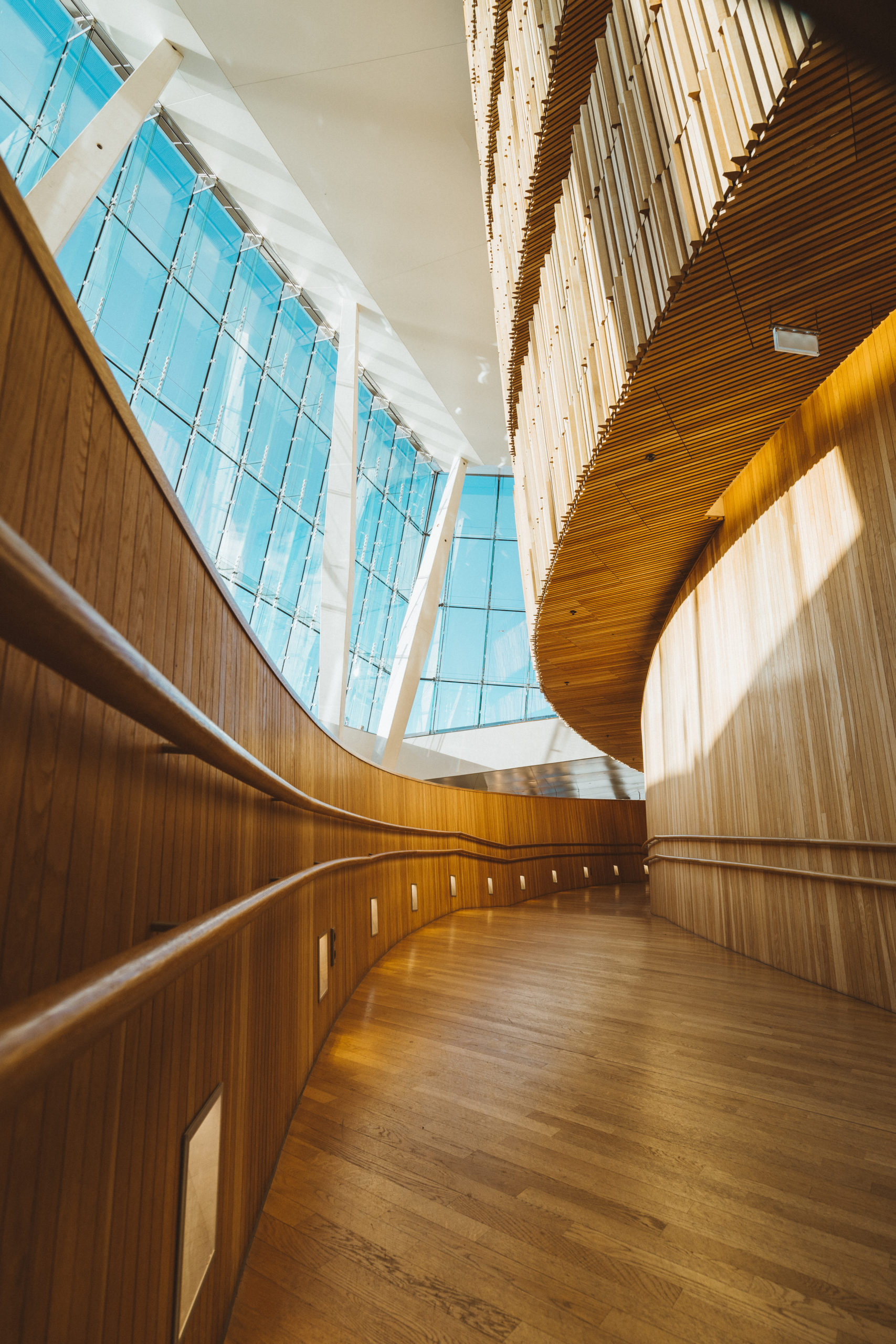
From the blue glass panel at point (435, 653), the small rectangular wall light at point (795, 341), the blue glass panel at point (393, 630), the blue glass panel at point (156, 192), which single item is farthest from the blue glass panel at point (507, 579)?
the small rectangular wall light at point (795, 341)

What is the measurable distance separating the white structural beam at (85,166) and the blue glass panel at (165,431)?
11.0 ft

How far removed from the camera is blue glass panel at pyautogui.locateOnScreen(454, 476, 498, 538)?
71.4ft

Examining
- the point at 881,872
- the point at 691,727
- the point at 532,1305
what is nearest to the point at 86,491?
the point at 532,1305

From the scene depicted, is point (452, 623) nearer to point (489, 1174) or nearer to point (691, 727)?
point (691, 727)

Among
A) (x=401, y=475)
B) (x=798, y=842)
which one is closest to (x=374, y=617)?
(x=401, y=475)

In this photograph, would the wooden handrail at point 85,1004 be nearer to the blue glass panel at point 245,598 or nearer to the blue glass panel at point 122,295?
the blue glass panel at point 122,295

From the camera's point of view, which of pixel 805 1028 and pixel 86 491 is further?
pixel 805 1028

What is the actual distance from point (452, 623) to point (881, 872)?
17.2m

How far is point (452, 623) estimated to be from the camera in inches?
816

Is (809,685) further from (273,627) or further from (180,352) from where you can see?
(273,627)

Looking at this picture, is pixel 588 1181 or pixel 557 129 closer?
pixel 588 1181

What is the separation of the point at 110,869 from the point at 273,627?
1400cm

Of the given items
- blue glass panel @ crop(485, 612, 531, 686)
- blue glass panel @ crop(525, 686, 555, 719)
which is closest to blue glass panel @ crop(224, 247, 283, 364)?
blue glass panel @ crop(485, 612, 531, 686)

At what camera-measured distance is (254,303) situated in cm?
1388
